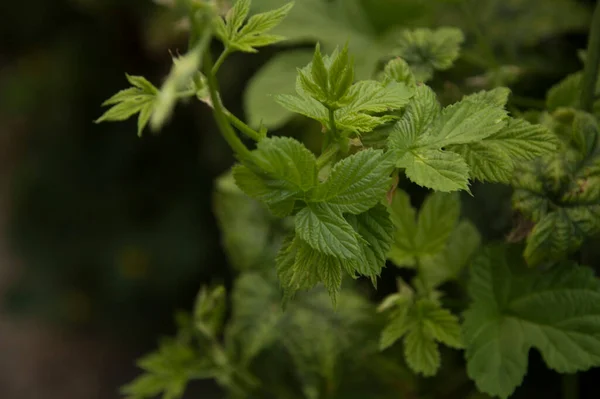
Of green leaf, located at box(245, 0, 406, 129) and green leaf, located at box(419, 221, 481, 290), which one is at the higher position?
green leaf, located at box(245, 0, 406, 129)

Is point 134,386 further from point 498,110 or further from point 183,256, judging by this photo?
point 183,256

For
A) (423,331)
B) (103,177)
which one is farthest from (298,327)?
(103,177)

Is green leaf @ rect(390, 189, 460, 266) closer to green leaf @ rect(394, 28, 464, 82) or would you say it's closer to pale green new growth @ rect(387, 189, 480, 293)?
pale green new growth @ rect(387, 189, 480, 293)

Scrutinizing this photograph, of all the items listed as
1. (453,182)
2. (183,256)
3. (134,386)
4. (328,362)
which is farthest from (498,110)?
(183,256)

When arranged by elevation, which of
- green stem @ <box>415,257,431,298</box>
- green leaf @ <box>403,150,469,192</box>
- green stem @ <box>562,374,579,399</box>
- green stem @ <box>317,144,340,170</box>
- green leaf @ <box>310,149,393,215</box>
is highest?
green stem @ <box>317,144,340,170</box>

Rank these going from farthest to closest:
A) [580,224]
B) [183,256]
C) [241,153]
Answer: [183,256]
[580,224]
[241,153]

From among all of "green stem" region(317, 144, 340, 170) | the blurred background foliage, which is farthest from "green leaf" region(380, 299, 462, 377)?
the blurred background foliage

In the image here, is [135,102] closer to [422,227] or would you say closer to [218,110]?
[218,110]
